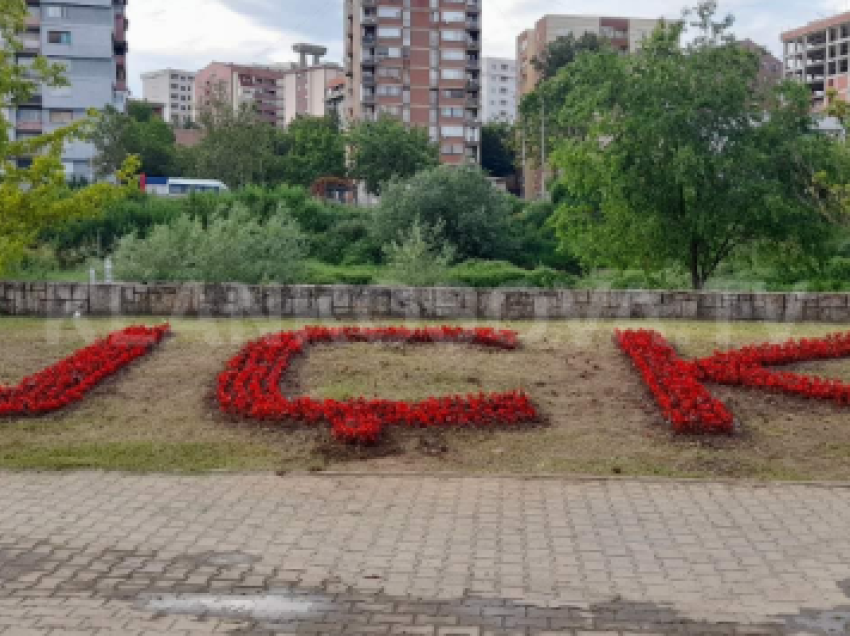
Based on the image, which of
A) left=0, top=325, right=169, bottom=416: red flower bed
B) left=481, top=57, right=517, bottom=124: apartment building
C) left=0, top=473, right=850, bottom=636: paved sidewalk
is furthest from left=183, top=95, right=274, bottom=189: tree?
left=481, top=57, right=517, bottom=124: apartment building

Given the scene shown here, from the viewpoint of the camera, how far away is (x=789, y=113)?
21406 millimetres

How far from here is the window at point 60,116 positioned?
76.5m

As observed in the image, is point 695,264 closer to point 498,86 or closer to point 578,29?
point 578,29

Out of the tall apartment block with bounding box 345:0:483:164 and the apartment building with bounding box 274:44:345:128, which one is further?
the apartment building with bounding box 274:44:345:128

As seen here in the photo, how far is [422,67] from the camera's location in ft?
305

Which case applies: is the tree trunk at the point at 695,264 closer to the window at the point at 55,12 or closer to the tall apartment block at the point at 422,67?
the window at the point at 55,12

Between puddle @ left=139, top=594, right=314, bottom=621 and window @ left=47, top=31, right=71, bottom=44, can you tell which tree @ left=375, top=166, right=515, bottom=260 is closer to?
puddle @ left=139, top=594, right=314, bottom=621

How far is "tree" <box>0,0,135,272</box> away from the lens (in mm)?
12453

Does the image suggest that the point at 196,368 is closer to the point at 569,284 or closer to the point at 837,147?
the point at 837,147

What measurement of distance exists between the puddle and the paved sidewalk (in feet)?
0.05

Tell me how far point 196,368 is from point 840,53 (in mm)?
110770

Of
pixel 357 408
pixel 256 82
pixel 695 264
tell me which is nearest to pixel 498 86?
pixel 256 82

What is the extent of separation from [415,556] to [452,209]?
3299 centimetres

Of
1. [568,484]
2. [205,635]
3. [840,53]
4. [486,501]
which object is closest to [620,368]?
[568,484]
